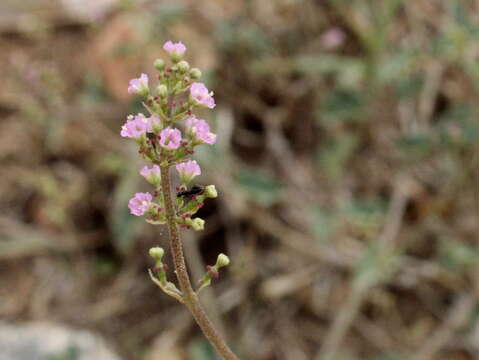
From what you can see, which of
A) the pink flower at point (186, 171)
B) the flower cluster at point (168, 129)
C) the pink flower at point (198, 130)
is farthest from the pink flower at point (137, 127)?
the pink flower at point (186, 171)

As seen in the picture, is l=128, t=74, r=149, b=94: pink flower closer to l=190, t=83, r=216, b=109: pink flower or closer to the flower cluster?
the flower cluster

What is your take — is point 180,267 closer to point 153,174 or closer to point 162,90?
point 153,174

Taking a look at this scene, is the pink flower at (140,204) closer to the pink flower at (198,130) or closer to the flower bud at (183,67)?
the pink flower at (198,130)

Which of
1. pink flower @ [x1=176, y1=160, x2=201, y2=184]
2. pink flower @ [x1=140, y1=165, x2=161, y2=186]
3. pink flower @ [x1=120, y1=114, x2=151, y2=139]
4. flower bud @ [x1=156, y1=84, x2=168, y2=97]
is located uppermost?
flower bud @ [x1=156, y1=84, x2=168, y2=97]

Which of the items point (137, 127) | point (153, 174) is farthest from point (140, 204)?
point (137, 127)

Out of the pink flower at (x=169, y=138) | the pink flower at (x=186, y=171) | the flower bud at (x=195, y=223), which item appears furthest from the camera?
the pink flower at (x=186, y=171)

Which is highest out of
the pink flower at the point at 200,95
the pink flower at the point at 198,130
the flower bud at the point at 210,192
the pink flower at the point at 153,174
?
the pink flower at the point at 200,95

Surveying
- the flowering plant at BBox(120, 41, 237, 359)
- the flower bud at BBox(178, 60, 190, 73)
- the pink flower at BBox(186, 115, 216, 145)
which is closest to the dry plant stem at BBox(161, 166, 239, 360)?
the flowering plant at BBox(120, 41, 237, 359)
